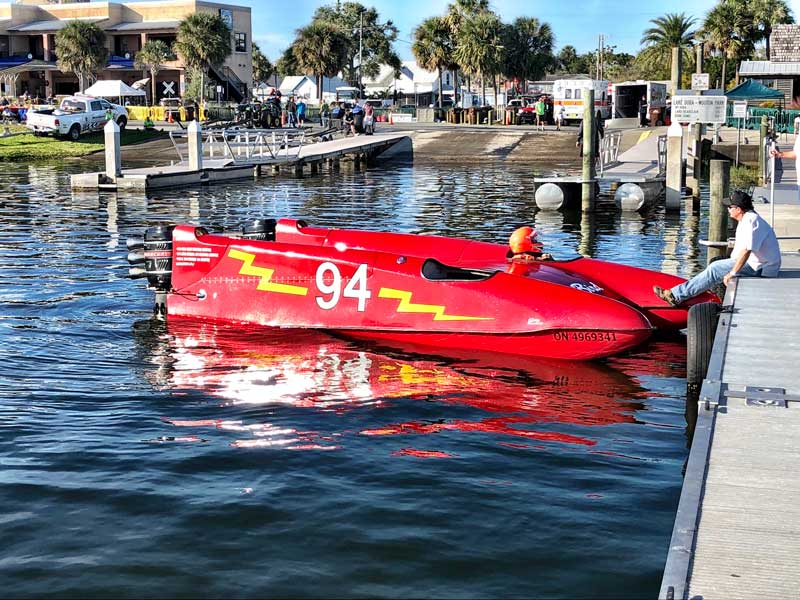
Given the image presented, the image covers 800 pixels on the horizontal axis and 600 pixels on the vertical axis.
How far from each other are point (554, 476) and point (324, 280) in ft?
15.7

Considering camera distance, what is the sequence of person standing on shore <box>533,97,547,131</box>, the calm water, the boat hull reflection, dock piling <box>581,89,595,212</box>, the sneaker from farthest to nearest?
1. person standing on shore <box>533,97,547,131</box>
2. dock piling <box>581,89,595,212</box>
3. the sneaker
4. the boat hull reflection
5. the calm water

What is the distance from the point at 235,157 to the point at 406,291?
2846 centimetres

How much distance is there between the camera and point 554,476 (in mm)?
7613

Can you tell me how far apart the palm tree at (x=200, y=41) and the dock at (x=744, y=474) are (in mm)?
69269

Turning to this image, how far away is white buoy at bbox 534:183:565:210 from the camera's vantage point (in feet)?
89.2

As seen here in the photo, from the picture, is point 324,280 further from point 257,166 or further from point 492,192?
point 257,166

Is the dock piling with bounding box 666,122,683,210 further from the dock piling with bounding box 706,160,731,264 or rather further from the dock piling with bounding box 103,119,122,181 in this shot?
the dock piling with bounding box 103,119,122,181

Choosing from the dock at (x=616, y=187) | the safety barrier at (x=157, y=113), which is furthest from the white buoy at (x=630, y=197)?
the safety barrier at (x=157, y=113)

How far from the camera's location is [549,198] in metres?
27.2

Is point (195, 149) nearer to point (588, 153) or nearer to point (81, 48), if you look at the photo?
point (588, 153)

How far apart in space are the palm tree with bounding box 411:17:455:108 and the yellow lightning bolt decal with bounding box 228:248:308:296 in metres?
68.0

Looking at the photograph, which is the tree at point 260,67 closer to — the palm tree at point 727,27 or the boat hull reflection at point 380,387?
the palm tree at point 727,27

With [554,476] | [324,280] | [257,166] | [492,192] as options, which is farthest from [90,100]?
[554,476]

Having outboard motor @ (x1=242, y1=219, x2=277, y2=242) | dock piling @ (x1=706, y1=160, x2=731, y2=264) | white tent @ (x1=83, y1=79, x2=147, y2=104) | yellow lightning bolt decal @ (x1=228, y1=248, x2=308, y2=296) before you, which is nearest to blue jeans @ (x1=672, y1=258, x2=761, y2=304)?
yellow lightning bolt decal @ (x1=228, y1=248, x2=308, y2=296)
